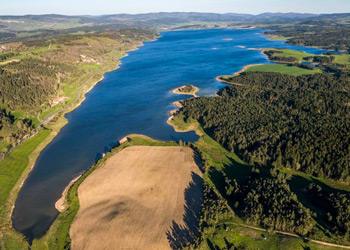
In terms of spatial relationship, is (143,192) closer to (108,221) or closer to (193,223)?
(108,221)

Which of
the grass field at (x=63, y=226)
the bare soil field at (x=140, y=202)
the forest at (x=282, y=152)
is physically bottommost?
the grass field at (x=63, y=226)

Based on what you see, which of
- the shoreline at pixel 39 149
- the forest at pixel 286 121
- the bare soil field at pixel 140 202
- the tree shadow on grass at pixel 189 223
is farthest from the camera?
the forest at pixel 286 121

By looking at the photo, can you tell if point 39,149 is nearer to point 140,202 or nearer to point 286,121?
point 140,202

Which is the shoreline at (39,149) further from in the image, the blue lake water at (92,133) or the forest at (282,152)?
the forest at (282,152)

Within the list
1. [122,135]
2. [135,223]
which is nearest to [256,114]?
[122,135]

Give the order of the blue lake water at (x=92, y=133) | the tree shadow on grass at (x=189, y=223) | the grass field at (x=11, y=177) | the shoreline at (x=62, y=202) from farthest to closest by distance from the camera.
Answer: the blue lake water at (x=92, y=133) < the shoreline at (x=62, y=202) < the grass field at (x=11, y=177) < the tree shadow on grass at (x=189, y=223)

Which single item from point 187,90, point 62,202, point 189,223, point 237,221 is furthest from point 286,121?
point 62,202

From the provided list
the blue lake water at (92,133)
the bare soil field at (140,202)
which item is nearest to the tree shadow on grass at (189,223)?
the bare soil field at (140,202)

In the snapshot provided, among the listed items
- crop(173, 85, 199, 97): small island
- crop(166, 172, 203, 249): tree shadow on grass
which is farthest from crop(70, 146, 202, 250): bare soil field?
crop(173, 85, 199, 97): small island
